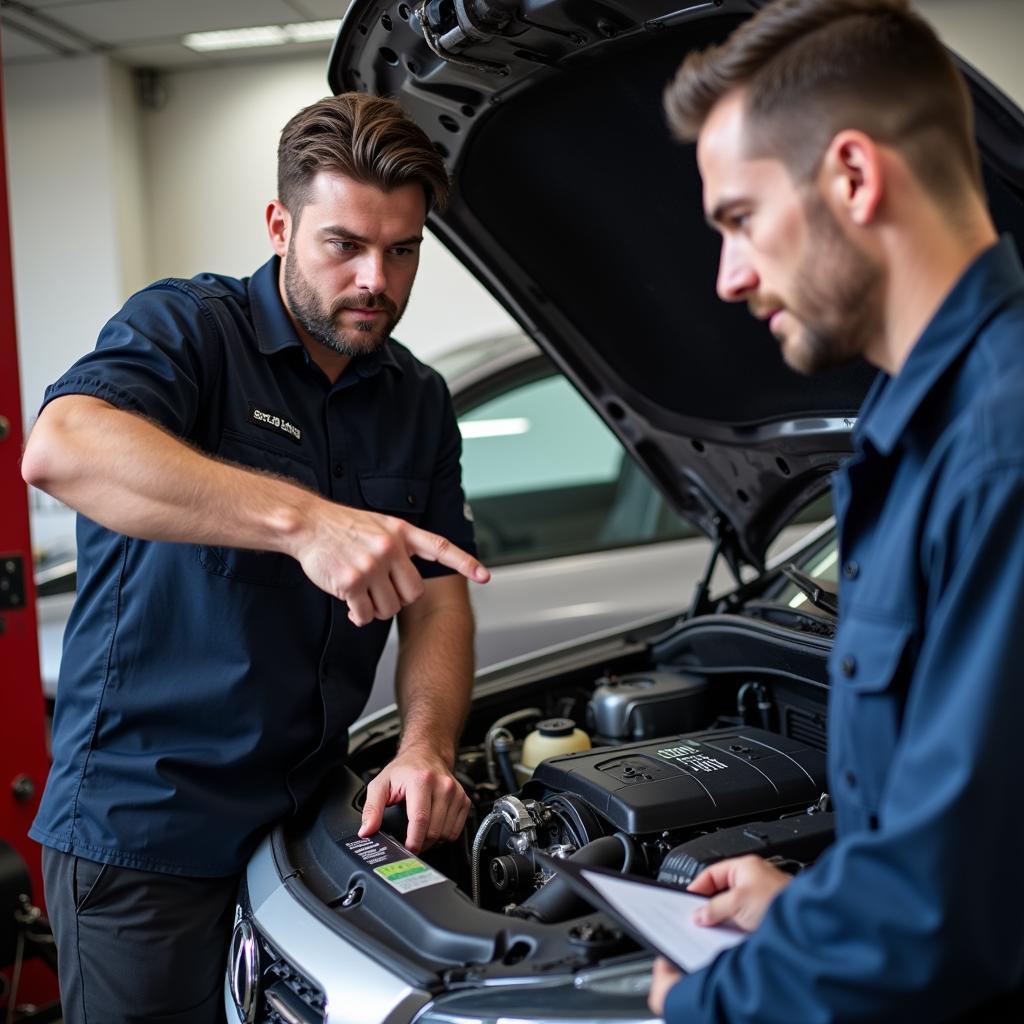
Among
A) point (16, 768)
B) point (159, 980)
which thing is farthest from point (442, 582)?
point (16, 768)

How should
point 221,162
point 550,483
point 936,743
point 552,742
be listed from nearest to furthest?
point 936,743
point 552,742
point 550,483
point 221,162

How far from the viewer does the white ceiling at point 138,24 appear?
666 cm

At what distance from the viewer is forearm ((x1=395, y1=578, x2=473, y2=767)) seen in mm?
1929

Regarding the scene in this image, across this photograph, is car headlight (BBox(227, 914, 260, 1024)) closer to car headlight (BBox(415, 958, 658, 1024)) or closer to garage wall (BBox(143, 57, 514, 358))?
car headlight (BBox(415, 958, 658, 1024))

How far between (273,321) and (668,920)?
1.18 metres

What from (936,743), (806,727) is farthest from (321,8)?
(936,743)

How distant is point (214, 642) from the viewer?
1730mm

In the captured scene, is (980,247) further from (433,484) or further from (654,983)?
(433,484)

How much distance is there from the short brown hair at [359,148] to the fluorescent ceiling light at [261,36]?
5831mm

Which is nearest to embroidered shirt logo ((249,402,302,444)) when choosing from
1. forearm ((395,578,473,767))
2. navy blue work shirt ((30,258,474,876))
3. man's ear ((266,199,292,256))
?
navy blue work shirt ((30,258,474,876))

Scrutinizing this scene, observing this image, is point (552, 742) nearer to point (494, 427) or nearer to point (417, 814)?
point (417, 814)

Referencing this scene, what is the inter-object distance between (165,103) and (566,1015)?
7.99 m

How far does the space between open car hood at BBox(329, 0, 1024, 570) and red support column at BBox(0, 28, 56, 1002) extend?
3.92 ft

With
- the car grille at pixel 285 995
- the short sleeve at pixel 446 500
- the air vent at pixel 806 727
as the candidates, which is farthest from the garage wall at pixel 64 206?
the car grille at pixel 285 995
